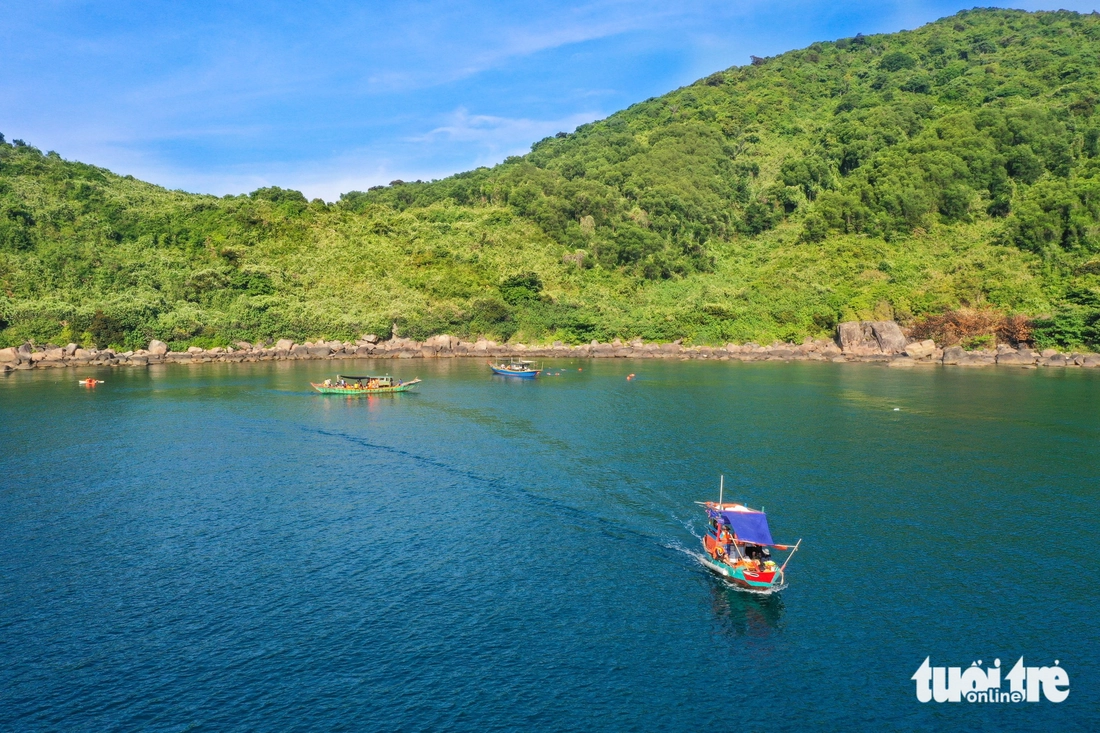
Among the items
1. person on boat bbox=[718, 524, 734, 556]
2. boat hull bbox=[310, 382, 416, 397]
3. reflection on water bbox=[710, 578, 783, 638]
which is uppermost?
boat hull bbox=[310, 382, 416, 397]

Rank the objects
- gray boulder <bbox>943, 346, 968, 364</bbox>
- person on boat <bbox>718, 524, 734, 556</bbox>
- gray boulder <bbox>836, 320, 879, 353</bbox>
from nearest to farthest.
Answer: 1. person on boat <bbox>718, 524, 734, 556</bbox>
2. gray boulder <bbox>943, 346, 968, 364</bbox>
3. gray boulder <bbox>836, 320, 879, 353</bbox>

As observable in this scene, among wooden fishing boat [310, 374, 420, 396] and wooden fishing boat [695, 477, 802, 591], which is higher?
wooden fishing boat [310, 374, 420, 396]

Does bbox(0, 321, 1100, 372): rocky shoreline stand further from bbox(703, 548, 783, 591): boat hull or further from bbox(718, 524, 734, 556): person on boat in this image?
bbox(703, 548, 783, 591): boat hull

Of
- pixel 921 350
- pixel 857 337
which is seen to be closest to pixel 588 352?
pixel 857 337

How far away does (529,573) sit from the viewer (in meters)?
28.0

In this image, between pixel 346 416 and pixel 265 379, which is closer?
pixel 346 416

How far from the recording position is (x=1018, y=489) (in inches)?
1484

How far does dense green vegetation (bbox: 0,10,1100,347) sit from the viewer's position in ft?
344

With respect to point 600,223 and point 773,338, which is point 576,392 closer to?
point 773,338

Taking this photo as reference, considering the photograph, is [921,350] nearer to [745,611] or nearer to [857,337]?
[857,337]

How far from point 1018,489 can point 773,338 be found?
72163mm

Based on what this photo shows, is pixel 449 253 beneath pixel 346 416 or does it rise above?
above

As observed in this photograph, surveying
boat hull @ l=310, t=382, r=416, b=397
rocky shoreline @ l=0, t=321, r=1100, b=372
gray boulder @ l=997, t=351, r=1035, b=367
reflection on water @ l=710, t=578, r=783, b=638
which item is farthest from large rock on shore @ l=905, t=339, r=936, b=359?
reflection on water @ l=710, t=578, r=783, b=638

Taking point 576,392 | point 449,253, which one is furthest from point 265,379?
point 449,253
